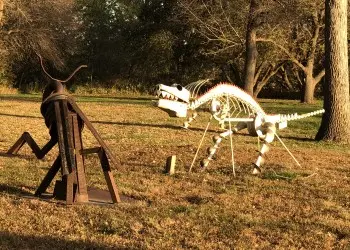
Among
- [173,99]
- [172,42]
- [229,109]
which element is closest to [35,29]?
[172,42]

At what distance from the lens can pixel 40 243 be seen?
16.0 feet

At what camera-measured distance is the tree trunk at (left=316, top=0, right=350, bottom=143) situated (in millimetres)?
13586

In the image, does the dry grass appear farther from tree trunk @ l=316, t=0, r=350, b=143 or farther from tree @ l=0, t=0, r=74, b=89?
tree @ l=0, t=0, r=74, b=89

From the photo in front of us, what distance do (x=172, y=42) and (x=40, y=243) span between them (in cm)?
3095

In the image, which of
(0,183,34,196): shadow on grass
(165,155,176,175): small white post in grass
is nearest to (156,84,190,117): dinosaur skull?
(165,155,176,175): small white post in grass

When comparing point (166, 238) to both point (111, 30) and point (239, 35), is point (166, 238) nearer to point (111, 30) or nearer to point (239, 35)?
point (239, 35)

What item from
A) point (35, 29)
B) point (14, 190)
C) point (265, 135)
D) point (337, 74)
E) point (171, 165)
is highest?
point (35, 29)

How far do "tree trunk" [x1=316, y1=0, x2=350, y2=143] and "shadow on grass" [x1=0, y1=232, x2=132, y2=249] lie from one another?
391 inches

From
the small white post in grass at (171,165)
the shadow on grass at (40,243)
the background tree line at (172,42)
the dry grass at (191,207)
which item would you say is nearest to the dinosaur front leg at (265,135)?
the dry grass at (191,207)

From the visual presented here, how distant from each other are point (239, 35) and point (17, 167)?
20174 mm

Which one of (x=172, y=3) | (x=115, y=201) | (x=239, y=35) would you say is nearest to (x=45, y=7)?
(x=172, y=3)

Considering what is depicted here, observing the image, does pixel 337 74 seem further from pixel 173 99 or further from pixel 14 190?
pixel 14 190

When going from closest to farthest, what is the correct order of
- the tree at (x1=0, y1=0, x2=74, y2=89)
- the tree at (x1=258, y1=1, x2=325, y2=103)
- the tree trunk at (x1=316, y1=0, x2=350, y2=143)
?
the tree trunk at (x1=316, y1=0, x2=350, y2=143) < the tree at (x1=258, y1=1, x2=325, y2=103) < the tree at (x1=0, y1=0, x2=74, y2=89)

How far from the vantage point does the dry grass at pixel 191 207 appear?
16.9 ft
